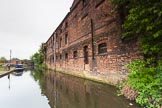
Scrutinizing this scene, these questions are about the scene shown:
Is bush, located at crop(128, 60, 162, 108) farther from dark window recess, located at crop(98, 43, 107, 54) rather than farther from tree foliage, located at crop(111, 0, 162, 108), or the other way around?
dark window recess, located at crop(98, 43, 107, 54)

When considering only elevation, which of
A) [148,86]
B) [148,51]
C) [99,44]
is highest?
[99,44]

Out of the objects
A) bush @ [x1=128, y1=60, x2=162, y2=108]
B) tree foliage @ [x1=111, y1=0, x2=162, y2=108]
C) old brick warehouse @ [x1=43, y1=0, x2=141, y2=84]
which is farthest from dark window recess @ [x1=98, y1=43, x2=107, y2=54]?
bush @ [x1=128, y1=60, x2=162, y2=108]

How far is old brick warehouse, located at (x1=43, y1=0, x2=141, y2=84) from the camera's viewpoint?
9.71 m

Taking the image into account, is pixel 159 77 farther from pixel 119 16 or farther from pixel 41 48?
pixel 41 48

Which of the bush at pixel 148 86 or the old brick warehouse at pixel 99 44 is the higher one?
the old brick warehouse at pixel 99 44

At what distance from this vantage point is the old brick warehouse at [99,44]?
9.71 metres

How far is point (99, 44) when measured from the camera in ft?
41.4

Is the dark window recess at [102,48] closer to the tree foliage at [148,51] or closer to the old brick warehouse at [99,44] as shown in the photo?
the old brick warehouse at [99,44]

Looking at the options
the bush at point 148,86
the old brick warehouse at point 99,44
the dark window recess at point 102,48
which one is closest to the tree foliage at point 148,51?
the bush at point 148,86

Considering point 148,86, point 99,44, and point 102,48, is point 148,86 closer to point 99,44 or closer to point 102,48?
point 102,48

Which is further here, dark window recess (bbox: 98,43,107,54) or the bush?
dark window recess (bbox: 98,43,107,54)

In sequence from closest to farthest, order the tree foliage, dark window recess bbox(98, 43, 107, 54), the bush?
the bush
the tree foliage
dark window recess bbox(98, 43, 107, 54)

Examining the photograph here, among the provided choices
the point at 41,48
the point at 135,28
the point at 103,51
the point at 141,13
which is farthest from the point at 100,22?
Result: the point at 41,48

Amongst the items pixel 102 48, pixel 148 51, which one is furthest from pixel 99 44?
pixel 148 51
